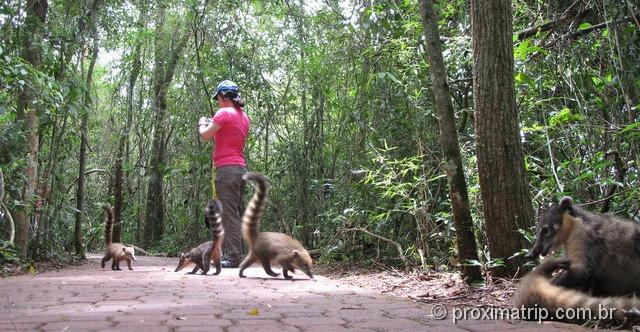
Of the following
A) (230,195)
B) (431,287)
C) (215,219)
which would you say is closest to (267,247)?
(215,219)

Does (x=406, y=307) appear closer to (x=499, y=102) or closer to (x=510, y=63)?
(x=499, y=102)

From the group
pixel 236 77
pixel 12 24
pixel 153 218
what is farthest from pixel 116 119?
pixel 12 24

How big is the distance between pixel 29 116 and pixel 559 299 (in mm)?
7723

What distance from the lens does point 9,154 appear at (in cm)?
778

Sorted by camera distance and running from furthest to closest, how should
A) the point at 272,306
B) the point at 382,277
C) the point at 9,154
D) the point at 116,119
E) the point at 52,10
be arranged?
the point at 116,119 < the point at 52,10 < the point at 9,154 < the point at 382,277 < the point at 272,306

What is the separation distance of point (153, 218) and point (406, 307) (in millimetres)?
15242

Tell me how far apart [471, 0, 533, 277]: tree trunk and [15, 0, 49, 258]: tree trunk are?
6143 millimetres

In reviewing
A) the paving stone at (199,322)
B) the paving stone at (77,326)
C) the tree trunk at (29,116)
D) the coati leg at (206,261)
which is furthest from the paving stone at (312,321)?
the tree trunk at (29,116)

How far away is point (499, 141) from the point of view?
16.0 feet

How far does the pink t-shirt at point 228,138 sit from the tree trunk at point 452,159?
3609mm

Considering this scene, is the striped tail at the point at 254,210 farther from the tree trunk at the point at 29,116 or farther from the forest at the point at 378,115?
the tree trunk at the point at 29,116

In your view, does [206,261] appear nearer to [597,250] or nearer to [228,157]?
[228,157]

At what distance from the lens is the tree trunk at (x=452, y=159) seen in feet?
16.7

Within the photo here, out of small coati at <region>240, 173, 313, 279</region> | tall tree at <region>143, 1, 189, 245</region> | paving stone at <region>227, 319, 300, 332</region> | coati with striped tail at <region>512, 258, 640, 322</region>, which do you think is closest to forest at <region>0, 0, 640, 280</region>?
tall tree at <region>143, 1, 189, 245</region>
